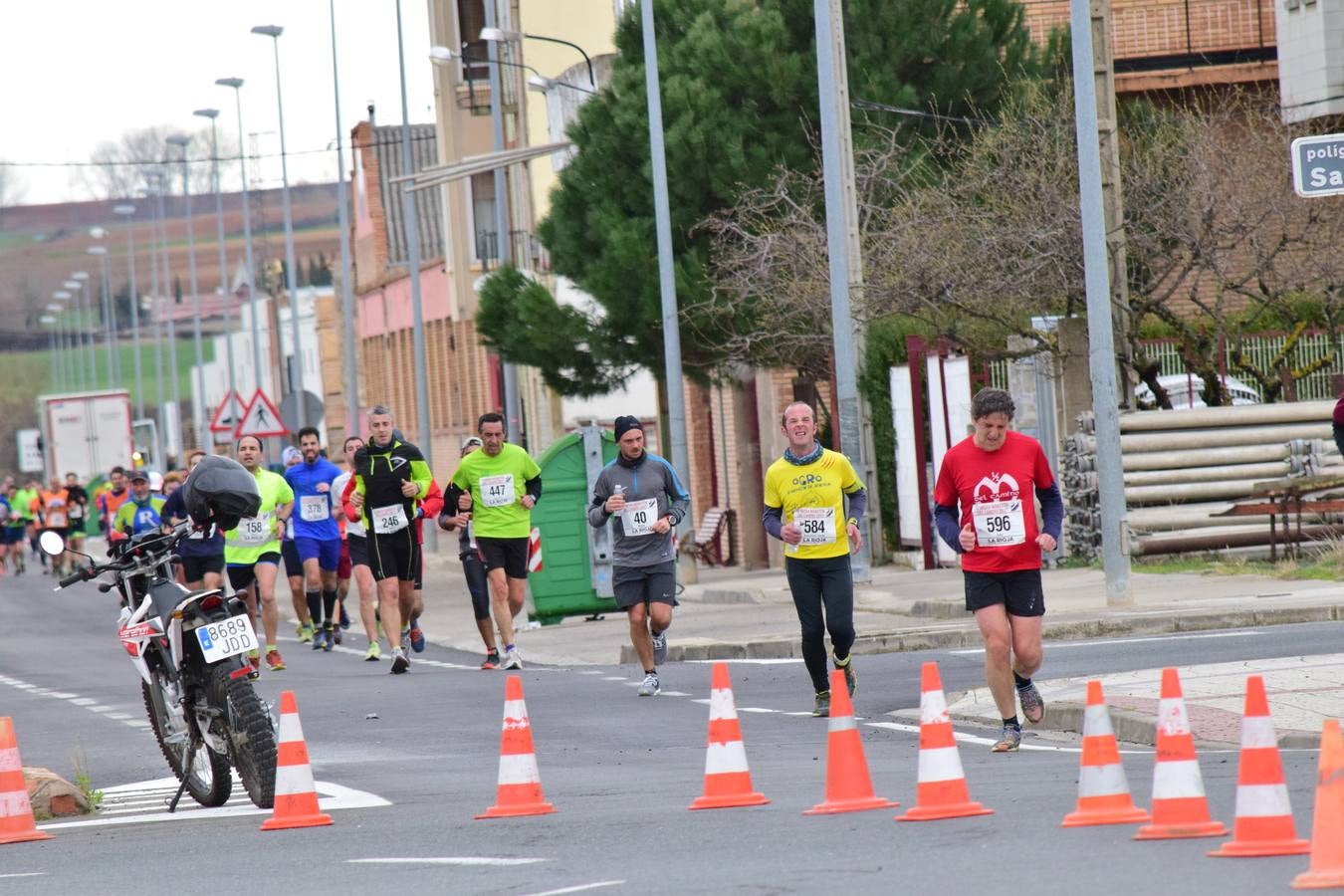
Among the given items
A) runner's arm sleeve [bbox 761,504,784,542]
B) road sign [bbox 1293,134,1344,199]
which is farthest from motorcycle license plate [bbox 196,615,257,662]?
road sign [bbox 1293,134,1344,199]

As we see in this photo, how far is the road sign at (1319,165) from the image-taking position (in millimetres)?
13609

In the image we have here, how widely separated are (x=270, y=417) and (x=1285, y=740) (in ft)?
95.8

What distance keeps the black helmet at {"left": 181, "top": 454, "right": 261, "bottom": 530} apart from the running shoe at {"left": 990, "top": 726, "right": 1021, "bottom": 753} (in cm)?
362

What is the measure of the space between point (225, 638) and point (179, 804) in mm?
1223

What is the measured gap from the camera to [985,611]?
12.3 metres

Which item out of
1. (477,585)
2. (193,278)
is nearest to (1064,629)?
(477,585)

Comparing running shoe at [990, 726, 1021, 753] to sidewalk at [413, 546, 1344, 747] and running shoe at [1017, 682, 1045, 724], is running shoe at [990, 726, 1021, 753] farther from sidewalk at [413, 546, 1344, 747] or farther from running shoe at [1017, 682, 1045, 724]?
sidewalk at [413, 546, 1344, 747]

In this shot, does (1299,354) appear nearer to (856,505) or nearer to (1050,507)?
(856,505)

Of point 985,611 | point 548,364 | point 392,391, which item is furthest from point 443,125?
point 985,611

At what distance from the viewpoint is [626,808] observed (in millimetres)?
10930

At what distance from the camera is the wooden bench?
38.5 metres

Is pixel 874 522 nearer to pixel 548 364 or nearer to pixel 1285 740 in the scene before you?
pixel 548 364

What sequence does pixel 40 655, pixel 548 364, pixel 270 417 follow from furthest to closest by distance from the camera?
pixel 270 417
pixel 548 364
pixel 40 655

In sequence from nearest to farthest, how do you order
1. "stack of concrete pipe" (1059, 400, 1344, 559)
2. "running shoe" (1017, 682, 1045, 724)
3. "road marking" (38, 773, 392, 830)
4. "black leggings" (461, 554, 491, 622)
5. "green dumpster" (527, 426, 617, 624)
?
"road marking" (38, 773, 392, 830) < "running shoe" (1017, 682, 1045, 724) < "black leggings" (461, 554, 491, 622) < "stack of concrete pipe" (1059, 400, 1344, 559) < "green dumpster" (527, 426, 617, 624)
